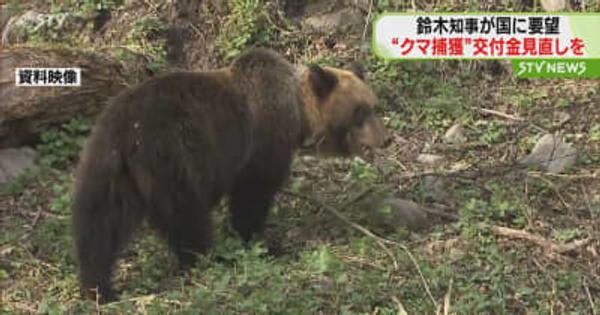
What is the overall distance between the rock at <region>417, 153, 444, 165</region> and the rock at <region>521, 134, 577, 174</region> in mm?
654

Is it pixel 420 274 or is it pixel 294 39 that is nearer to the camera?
pixel 420 274

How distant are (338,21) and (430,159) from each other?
8.14ft

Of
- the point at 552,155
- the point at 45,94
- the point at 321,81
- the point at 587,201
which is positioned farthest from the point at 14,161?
the point at 587,201

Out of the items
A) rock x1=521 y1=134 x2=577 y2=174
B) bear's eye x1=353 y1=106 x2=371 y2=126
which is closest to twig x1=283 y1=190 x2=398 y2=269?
bear's eye x1=353 y1=106 x2=371 y2=126

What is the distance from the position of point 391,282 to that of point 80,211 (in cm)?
174

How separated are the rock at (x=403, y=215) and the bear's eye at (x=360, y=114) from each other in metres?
0.57

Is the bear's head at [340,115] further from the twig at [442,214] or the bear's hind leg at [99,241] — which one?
the bear's hind leg at [99,241]

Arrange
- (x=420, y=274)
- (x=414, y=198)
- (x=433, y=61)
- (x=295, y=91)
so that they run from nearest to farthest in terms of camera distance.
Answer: (x=420, y=274) < (x=295, y=91) < (x=414, y=198) < (x=433, y=61)

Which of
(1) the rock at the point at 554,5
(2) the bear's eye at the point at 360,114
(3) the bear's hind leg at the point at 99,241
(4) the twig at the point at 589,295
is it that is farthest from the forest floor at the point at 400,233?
(1) the rock at the point at 554,5

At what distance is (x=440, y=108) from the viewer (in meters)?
8.38

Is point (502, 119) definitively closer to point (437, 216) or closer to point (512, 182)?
point (512, 182)

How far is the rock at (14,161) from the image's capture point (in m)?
7.20

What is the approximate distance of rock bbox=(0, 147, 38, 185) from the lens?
283 inches

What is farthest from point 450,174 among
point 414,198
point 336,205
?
point 336,205
